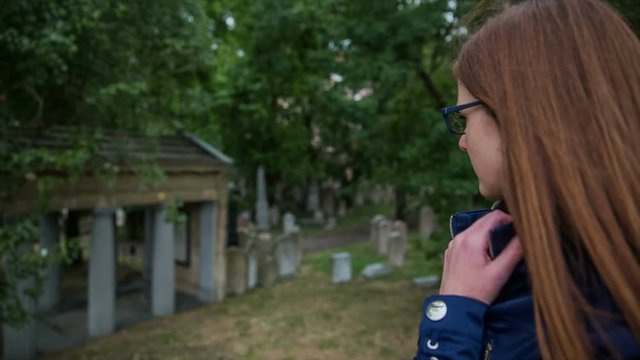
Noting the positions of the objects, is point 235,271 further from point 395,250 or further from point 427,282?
point 395,250

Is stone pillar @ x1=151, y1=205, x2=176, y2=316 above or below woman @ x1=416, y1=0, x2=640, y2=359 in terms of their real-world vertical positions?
below

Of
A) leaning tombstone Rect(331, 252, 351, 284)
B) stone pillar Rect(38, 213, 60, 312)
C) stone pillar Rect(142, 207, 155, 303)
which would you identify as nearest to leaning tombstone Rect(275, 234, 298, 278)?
leaning tombstone Rect(331, 252, 351, 284)

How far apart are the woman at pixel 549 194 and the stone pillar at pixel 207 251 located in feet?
34.0

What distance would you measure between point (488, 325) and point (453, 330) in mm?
74

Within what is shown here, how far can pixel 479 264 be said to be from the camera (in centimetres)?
103

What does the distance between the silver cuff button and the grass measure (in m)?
7.05

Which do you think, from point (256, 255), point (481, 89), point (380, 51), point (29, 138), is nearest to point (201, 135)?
point (256, 255)

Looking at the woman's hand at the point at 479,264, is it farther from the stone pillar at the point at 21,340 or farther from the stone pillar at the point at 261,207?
the stone pillar at the point at 261,207

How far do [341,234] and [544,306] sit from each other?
70.8 feet

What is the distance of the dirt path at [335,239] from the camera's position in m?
19.3

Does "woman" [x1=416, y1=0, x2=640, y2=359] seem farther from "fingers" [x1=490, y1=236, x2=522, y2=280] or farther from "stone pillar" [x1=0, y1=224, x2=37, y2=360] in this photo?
"stone pillar" [x1=0, y1=224, x2=37, y2=360]

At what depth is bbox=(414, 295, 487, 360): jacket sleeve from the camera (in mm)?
1003

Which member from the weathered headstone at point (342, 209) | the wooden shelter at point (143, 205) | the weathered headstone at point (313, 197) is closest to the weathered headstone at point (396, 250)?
the wooden shelter at point (143, 205)

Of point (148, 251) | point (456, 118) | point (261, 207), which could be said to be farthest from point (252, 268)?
point (456, 118)
